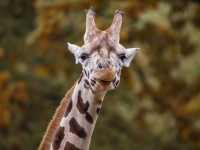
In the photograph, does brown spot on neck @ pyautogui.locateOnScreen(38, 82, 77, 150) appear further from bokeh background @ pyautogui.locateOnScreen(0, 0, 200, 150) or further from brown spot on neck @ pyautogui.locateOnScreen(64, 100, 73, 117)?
bokeh background @ pyautogui.locateOnScreen(0, 0, 200, 150)

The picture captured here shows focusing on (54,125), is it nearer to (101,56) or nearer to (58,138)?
(58,138)

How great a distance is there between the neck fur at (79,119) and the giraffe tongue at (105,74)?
384 mm

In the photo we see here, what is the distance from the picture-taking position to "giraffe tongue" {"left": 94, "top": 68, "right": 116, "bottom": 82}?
Answer: 712cm

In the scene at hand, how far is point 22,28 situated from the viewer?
2100cm

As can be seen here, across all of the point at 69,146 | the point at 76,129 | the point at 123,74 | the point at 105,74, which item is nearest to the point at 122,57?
the point at 105,74

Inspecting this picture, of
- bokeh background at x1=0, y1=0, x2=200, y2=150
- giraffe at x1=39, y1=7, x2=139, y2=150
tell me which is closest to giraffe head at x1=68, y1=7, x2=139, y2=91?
giraffe at x1=39, y1=7, x2=139, y2=150

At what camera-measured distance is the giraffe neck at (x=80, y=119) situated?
7.65 meters

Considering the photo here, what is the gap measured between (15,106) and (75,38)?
1746 millimetres

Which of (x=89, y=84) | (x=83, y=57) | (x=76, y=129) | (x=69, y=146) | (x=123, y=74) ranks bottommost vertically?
(x=69, y=146)

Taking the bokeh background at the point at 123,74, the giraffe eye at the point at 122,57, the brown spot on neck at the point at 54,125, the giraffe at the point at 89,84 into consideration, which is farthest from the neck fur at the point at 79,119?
the bokeh background at the point at 123,74

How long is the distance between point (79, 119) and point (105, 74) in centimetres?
67

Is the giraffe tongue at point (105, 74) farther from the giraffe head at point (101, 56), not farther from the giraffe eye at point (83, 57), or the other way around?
the giraffe eye at point (83, 57)

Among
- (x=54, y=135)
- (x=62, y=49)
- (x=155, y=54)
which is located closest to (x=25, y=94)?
(x=62, y=49)

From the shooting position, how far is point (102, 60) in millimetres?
7234
